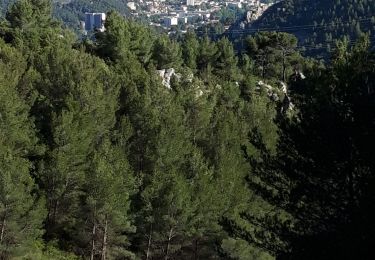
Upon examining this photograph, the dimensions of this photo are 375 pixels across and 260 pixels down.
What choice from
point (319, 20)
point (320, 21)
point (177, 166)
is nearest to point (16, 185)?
point (177, 166)

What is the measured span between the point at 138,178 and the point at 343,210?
14928 mm

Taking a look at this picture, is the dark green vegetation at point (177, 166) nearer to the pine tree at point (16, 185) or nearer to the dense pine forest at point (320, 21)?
the pine tree at point (16, 185)

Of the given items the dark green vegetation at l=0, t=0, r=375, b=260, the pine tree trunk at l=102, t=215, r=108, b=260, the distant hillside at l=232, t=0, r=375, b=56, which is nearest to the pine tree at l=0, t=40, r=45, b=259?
the dark green vegetation at l=0, t=0, r=375, b=260

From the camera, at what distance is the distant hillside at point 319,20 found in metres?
124

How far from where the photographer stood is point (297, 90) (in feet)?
40.0

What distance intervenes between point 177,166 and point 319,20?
130232mm

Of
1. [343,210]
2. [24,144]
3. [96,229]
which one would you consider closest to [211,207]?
[96,229]

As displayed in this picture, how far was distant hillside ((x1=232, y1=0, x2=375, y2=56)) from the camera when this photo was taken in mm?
123812

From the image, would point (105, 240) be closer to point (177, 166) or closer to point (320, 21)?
point (177, 166)

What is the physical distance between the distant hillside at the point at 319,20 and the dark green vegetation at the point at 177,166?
8946 cm

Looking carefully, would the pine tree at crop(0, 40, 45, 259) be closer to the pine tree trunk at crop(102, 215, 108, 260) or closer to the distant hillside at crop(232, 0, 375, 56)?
the pine tree trunk at crop(102, 215, 108, 260)

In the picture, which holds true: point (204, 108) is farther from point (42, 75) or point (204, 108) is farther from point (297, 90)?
point (297, 90)

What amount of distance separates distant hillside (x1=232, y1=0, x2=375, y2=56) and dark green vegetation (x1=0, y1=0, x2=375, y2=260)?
89.5 metres

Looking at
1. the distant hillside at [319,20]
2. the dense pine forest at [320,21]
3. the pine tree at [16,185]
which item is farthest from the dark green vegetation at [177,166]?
the distant hillside at [319,20]
